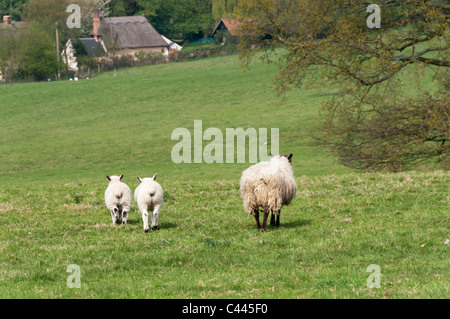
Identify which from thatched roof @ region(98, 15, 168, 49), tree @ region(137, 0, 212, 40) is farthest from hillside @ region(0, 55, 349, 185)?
tree @ region(137, 0, 212, 40)

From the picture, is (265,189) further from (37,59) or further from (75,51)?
(75,51)

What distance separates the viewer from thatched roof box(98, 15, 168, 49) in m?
117

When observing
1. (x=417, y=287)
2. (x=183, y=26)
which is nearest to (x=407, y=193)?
(x=417, y=287)

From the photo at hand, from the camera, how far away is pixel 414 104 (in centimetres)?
2786

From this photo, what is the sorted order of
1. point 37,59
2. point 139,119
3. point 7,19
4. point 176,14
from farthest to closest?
point 176,14
point 7,19
point 37,59
point 139,119

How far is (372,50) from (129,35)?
9885cm

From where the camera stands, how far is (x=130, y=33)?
11919cm

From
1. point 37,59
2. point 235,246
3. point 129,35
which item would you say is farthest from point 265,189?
point 129,35

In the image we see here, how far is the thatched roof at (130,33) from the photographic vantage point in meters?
117

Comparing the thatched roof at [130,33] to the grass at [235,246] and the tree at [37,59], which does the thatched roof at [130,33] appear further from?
the grass at [235,246]

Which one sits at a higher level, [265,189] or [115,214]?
[265,189]

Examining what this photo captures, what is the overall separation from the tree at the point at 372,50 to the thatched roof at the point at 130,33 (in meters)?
90.0

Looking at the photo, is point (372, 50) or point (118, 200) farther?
point (372, 50)
